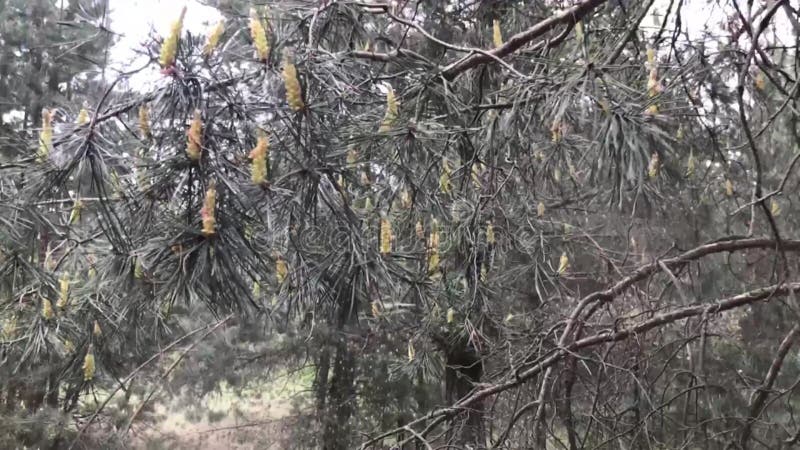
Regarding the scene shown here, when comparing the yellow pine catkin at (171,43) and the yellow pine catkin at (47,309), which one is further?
the yellow pine catkin at (47,309)

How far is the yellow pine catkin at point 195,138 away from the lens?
0.93 metres

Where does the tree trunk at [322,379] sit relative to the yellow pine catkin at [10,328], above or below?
below

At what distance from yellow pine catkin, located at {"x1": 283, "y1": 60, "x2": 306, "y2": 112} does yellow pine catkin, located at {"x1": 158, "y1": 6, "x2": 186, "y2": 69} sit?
0.52 feet

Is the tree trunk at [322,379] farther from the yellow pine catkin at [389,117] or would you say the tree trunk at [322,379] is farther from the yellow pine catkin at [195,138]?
the yellow pine catkin at [195,138]

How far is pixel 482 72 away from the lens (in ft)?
6.05

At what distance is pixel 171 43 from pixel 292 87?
0.18 metres

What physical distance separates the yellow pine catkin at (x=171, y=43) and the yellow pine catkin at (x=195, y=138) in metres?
0.09

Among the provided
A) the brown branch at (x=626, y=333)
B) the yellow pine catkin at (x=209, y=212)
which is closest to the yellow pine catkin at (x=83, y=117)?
the yellow pine catkin at (x=209, y=212)

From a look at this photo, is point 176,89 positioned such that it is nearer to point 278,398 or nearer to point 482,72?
point 482,72

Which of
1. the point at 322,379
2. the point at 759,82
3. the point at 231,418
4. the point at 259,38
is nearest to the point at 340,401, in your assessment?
the point at 322,379

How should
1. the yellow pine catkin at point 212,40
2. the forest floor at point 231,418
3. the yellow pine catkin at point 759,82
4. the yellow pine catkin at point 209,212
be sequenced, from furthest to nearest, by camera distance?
the forest floor at point 231,418 → the yellow pine catkin at point 759,82 → the yellow pine catkin at point 212,40 → the yellow pine catkin at point 209,212

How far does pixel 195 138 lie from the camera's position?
941 millimetres

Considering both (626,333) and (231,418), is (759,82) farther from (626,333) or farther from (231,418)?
(231,418)

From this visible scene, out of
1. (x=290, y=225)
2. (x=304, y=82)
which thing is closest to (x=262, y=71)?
(x=304, y=82)
